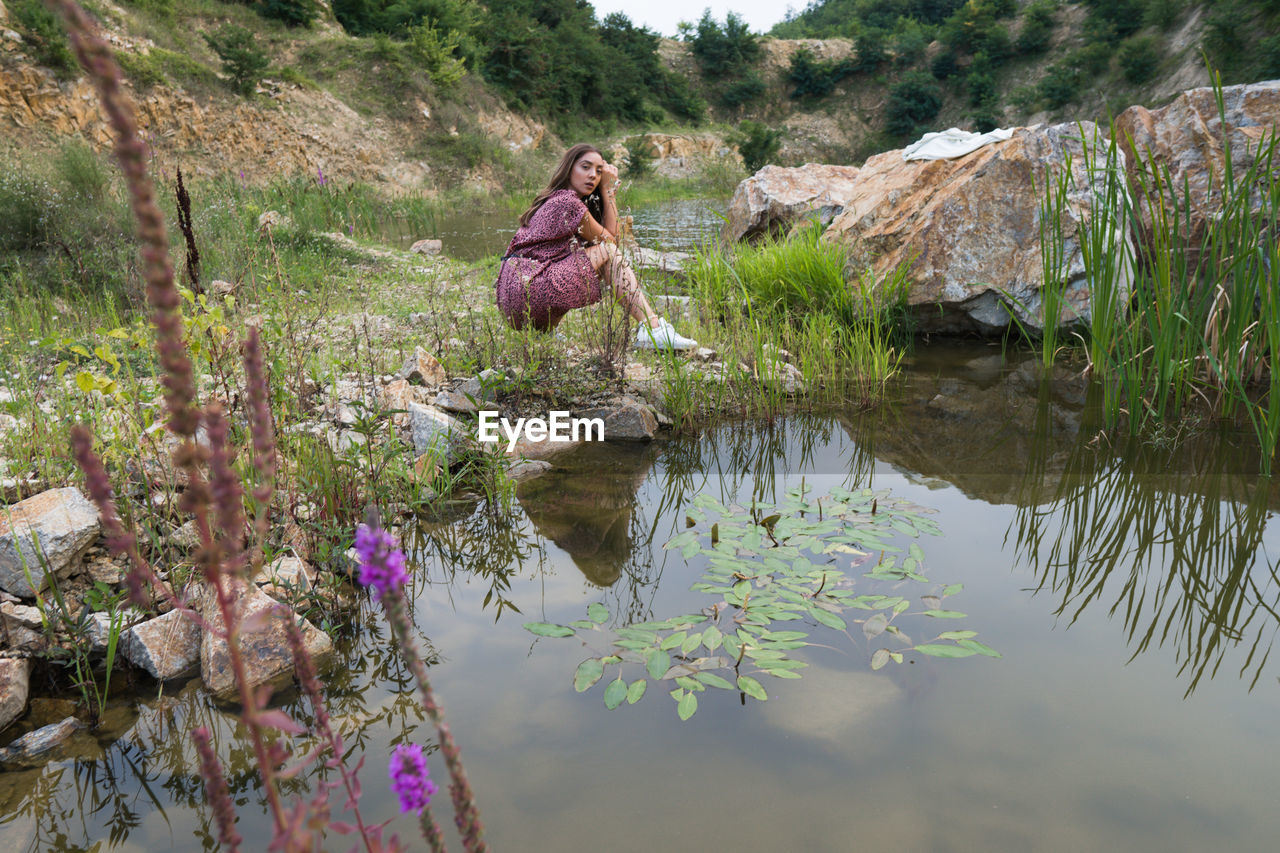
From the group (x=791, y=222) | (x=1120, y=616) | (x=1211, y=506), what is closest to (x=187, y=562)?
(x=1120, y=616)

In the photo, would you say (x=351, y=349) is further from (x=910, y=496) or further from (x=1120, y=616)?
(x=1120, y=616)

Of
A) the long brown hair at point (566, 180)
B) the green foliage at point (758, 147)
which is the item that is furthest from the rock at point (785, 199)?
the green foliage at point (758, 147)

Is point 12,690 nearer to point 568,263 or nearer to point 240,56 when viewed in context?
point 568,263

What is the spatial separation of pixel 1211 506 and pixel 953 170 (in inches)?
139

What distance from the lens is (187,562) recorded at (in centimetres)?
208

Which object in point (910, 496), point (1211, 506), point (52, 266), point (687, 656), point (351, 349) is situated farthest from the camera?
point (52, 266)

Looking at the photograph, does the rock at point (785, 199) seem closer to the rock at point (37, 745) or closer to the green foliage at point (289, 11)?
the rock at point (37, 745)

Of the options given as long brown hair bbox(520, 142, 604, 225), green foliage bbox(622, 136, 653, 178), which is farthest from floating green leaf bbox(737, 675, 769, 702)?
green foliage bbox(622, 136, 653, 178)

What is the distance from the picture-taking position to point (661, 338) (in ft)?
13.2

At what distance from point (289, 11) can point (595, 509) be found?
21.8m

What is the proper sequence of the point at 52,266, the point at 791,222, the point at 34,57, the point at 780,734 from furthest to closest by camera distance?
1. the point at 34,57
2. the point at 791,222
3. the point at 52,266
4. the point at 780,734

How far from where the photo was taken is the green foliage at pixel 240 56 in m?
15.4

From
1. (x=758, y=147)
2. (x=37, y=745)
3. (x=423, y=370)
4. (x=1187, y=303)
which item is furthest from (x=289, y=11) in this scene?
(x=37, y=745)

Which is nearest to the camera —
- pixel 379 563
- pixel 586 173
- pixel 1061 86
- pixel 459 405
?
pixel 379 563
